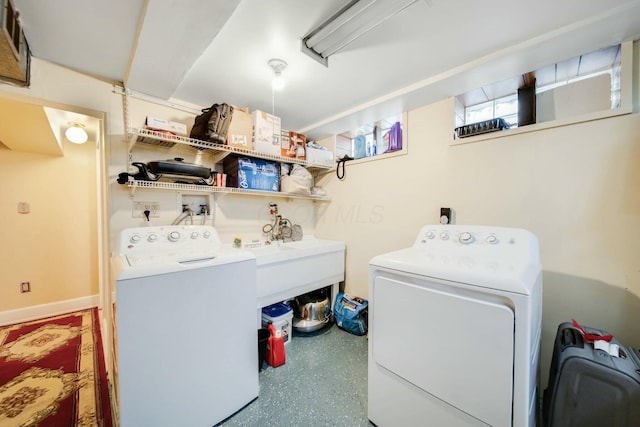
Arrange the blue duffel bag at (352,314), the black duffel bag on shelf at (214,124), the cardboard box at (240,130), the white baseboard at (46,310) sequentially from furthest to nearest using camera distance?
the white baseboard at (46,310), the blue duffel bag at (352,314), the cardboard box at (240,130), the black duffel bag on shelf at (214,124)

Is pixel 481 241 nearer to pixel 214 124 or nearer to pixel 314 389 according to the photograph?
pixel 314 389

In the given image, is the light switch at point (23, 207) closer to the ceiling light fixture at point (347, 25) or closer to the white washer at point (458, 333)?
the ceiling light fixture at point (347, 25)

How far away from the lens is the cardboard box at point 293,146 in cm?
242

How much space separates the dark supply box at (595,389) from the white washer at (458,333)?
0.10 m

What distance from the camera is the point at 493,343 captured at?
3.09 feet

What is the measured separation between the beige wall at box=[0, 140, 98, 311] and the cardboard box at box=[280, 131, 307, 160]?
9.39 feet

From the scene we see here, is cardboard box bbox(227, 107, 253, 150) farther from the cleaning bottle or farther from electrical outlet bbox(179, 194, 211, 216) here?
the cleaning bottle

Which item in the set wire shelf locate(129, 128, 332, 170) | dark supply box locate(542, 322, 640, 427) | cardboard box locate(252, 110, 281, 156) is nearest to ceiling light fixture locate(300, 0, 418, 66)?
cardboard box locate(252, 110, 281, 156)

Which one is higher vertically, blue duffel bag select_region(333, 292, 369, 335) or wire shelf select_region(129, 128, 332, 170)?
wire shelf select_region(129, 128, 332, 170)

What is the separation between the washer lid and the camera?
0.97 m

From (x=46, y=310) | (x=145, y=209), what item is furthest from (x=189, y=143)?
(x=46, y=310)

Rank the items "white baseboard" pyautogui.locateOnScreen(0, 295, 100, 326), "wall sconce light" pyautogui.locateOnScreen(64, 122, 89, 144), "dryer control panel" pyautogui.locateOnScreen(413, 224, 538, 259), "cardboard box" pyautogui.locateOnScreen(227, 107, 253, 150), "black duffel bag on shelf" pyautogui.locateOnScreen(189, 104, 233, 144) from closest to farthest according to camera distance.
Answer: "dryer control panel" pyautogui.locateOnScreen(413, 224, 538, 259) < "black duffel bag on shelf" pyautogui.locateOnScreen(189, 104, 233, 144) < "cardboard box" pyautogui.locateOnScreen(227, 107, 253, 150) < "wall sconce light" pyautogui.locateOnScreen(64, 122, 89, 144) < "white baseboard" pyautogui.locateOnScreen(0, 295, 100, 326)

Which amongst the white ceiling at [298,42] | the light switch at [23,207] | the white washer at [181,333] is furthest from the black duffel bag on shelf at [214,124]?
the light switch at [23,207]

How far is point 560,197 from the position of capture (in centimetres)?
144
